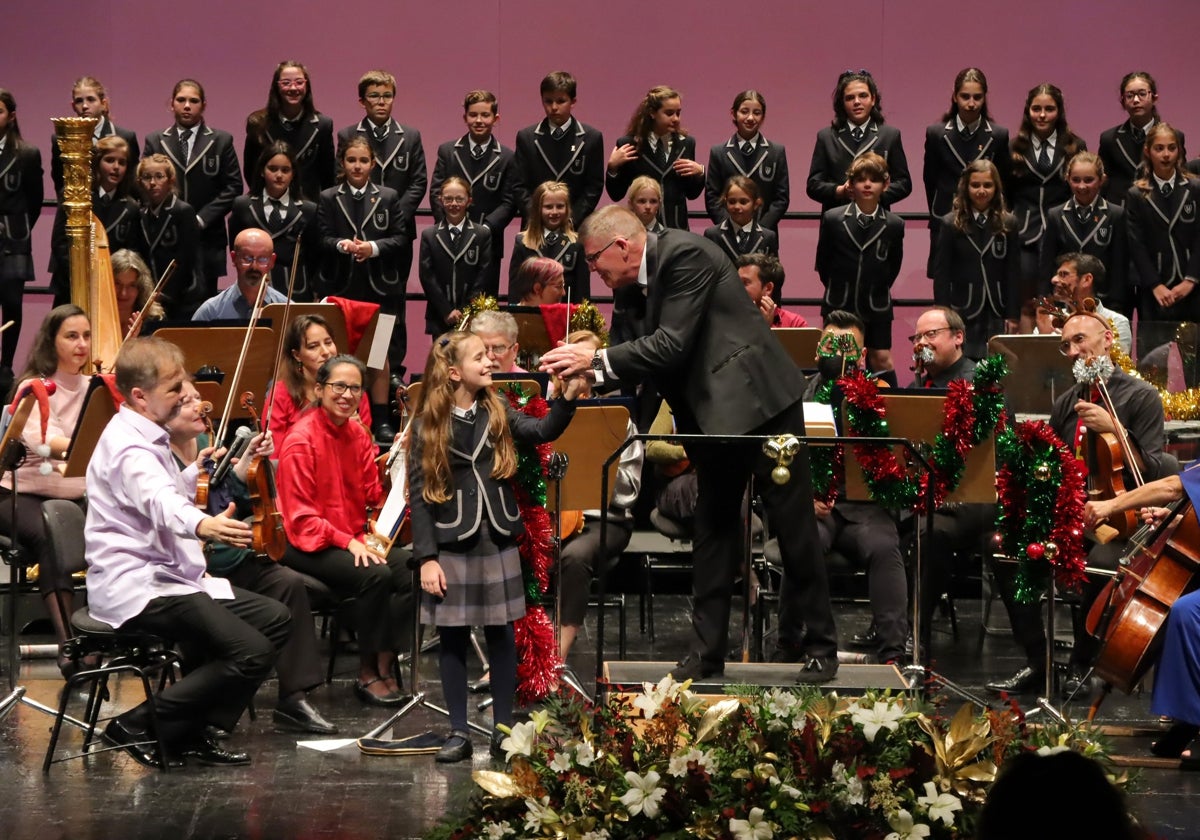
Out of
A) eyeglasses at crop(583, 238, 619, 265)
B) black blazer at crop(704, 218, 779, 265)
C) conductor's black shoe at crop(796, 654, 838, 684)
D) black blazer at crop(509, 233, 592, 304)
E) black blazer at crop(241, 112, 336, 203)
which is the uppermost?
black blazer at crop(241, 112, 336, 203)

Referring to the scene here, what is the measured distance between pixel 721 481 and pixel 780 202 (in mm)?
4626

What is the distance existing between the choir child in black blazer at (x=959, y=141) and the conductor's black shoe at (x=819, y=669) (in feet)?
15.3

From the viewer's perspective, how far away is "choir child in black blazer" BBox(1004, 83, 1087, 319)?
9.05m

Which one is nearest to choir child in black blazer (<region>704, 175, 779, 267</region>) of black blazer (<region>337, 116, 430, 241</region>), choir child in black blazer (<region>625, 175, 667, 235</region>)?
choir child in black blazer (<region>625, 175, 667, 235</region>)

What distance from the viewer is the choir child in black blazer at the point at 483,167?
9172 mm

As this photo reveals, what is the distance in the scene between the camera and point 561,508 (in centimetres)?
609

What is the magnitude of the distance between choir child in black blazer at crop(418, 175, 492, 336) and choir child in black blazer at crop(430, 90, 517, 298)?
1.22 feet

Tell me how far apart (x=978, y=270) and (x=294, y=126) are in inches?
153

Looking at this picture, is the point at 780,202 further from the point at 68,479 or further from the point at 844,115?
the point at 68,479

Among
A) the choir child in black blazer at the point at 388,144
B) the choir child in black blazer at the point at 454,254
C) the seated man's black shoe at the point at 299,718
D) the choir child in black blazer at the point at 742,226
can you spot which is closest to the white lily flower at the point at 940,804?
the seated man's black shoe at the point at 299,718

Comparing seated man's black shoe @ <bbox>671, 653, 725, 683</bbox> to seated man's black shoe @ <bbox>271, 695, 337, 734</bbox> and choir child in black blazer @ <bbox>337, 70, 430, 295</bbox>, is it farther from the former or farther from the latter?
choir child in black blazer @ <bbox>337, 70, 430, 295</bbox>

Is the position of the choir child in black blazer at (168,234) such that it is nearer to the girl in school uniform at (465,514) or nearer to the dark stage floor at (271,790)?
the dark stage floor at (271,790)

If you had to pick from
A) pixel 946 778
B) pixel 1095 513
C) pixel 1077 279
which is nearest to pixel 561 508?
pixel 1095 513

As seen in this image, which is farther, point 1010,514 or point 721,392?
point 1010,514
